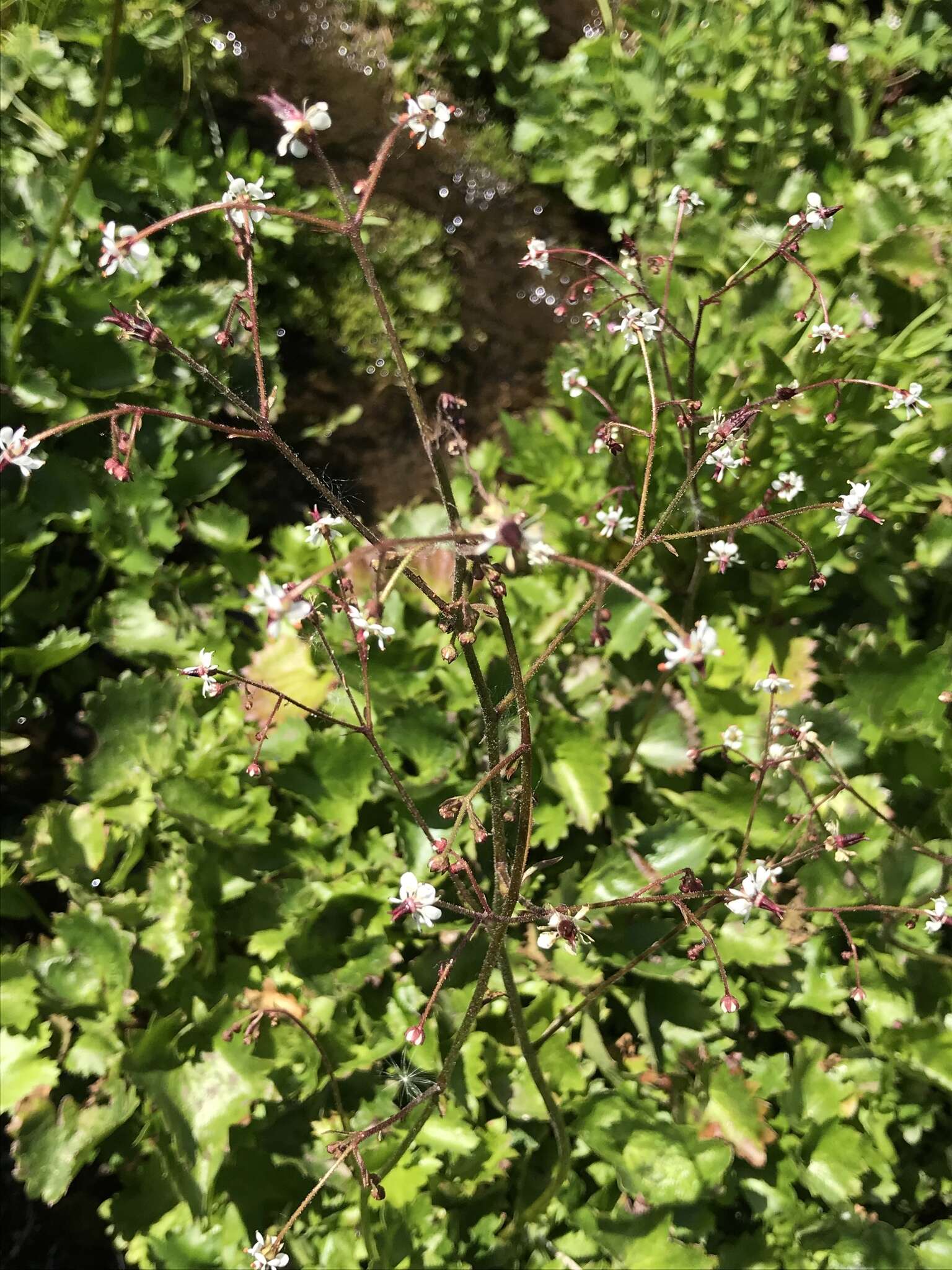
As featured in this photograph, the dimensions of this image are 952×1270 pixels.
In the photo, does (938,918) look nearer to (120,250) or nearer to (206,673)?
(206,673)

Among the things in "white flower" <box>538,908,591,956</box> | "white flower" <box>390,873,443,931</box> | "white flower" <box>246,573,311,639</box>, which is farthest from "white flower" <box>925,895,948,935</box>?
"white flower" <box>246,573,311,639</box>

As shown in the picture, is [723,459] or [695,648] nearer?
[695,648]

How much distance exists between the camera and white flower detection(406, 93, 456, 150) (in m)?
0.88

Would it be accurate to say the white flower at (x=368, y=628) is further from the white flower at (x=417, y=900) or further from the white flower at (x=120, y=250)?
the white flower at (x=120, y=250)

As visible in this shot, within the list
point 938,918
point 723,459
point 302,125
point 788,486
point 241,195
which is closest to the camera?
point 302,125

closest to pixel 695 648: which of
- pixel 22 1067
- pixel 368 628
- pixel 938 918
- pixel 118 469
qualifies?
pixel 368 628

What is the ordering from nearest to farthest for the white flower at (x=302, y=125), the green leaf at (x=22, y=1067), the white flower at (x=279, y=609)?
the white flower at (x=279, y=609) → the white flower at (x=302, y=125) → the green leaf at (x=22, y=1067)

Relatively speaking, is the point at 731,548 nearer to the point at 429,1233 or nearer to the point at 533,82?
the point at 429,1233

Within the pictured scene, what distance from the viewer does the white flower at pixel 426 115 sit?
0.88 m

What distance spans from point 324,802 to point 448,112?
1.40 m

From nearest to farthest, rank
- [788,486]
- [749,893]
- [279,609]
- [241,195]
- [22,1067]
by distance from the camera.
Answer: [279,609]
[241,195]
[749,893]
[788,486]
[22,1067]

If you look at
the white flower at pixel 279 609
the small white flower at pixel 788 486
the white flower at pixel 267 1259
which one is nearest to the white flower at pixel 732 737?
the small white flower at pixel 788 486

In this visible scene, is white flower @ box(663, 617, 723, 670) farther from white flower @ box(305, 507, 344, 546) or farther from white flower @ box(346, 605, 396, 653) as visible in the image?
white flower @ box(305, 507, 344, 546)

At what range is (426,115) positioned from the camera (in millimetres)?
899
